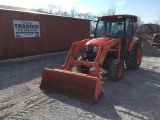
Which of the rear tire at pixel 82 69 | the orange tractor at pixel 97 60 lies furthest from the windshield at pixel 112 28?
the rear tire at pixel 82 69

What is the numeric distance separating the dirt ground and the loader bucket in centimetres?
17

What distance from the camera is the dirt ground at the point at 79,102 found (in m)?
4.57

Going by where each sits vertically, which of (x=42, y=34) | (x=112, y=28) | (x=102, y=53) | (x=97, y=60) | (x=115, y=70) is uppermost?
(x=112, y=28)

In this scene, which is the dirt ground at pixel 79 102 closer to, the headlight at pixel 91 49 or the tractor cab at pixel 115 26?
the headlight at pixel 91 49

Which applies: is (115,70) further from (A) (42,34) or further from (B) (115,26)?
(A) (42,34)

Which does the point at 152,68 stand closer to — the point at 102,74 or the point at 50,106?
the point at 102,74

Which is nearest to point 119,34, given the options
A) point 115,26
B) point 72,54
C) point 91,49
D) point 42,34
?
point 115,26

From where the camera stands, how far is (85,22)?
56.6 ft

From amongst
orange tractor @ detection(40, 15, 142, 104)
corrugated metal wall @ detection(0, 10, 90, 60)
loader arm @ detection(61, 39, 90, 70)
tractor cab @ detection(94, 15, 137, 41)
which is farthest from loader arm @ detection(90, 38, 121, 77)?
corrugated metal wall @ detection(0, 10, 90, 60)

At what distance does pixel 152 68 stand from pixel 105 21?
3.35 m

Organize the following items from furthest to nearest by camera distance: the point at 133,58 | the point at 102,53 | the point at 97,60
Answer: the point at 133,58 → the point at 102,53 → the point at 97,60

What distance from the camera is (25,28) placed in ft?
38.7

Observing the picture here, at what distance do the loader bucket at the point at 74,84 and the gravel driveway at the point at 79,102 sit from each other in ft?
0.60

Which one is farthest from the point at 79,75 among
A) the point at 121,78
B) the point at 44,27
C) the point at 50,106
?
the point at 44,27
